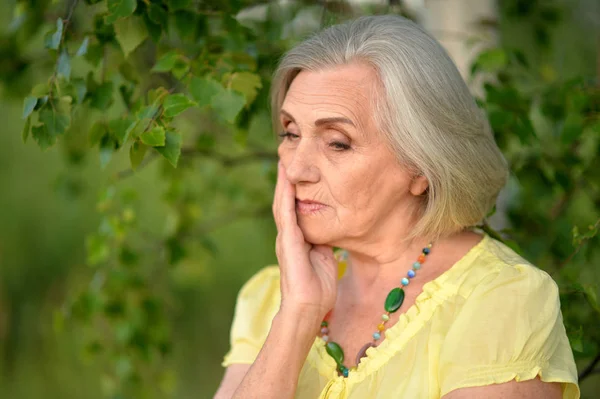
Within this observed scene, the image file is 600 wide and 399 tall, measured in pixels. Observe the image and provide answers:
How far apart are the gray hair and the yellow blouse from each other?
147mm

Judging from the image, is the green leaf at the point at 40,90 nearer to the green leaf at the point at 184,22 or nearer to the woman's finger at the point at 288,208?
the green leaf at the point at 184,22

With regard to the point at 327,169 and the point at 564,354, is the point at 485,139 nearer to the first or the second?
Result: the point at 327,169

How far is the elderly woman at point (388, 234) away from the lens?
1.85 metres

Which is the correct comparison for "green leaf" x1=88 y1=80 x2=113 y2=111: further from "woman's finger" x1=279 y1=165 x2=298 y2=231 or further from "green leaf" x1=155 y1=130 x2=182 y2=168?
"woman's finger" x1=279 y1=165 x2=298 y2=231

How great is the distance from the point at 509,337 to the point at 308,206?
67 centimetres

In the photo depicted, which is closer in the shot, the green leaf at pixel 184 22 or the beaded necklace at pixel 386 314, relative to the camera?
the beaded necklace at pixel 386 314

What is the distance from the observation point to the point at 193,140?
3891mm

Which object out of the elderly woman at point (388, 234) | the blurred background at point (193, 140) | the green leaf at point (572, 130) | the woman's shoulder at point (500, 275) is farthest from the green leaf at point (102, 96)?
the green leaf at point (572, 130)

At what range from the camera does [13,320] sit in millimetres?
5570

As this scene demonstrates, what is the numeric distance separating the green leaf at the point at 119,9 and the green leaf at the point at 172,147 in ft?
1.09

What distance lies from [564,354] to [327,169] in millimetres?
765

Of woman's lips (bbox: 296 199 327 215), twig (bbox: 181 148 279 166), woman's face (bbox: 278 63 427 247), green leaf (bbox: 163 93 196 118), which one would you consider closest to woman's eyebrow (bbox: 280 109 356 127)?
woman's face (bbox: 278 63 427 247)

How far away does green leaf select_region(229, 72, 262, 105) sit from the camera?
2.16 meters

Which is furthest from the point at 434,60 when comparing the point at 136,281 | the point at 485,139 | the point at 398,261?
the point at 136,281
